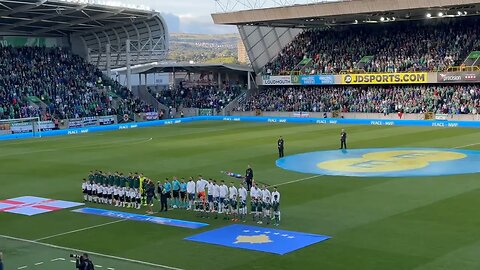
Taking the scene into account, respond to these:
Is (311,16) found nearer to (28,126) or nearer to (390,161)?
(28,126)

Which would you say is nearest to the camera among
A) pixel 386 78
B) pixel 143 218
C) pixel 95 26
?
pixel 143 218

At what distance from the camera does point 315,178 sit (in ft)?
109

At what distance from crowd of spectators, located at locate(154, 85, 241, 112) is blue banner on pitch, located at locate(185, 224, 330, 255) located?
60267 mm

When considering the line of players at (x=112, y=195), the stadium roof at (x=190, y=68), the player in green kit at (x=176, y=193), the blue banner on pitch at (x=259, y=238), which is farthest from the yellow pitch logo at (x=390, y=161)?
the stadium roof at (x=190, y=68)

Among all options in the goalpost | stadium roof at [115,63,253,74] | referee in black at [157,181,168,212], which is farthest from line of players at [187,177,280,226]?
stadium roof at [115,63,253,74]

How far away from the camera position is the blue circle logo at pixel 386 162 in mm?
34094

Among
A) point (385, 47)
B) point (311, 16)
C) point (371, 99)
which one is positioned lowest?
point (371, 99)

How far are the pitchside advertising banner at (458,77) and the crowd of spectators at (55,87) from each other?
33.8m

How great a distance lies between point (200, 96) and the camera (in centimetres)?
8644

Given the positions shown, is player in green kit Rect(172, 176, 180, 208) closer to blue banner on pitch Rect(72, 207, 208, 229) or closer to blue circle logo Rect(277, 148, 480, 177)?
blue banner on pitch Rect(72, 207, 208, 229)

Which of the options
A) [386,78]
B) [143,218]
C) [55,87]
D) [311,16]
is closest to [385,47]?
[386,78]

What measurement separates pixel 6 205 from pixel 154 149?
785 inches

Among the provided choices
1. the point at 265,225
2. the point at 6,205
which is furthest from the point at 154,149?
the point at 265,225

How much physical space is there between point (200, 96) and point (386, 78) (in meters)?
25.5
